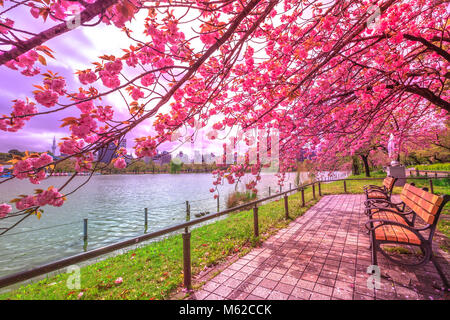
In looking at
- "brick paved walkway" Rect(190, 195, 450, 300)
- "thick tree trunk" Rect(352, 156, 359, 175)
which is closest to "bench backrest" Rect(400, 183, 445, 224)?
"brick paved walkway" Rect(190, 195, 450, 300)

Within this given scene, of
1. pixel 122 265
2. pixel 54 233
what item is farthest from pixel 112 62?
pixel 54 233

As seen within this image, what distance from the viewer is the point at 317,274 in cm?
310

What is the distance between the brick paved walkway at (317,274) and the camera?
2.60 meters

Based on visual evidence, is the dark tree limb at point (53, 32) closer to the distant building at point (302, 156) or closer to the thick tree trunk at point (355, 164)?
the distant building at point (302, 156)

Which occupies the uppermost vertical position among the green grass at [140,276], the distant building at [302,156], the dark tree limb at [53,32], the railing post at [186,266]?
the dark tree limb at [53,32]

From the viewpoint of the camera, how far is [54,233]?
1032cm

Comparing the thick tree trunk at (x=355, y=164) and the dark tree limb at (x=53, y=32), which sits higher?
the dark tree limb at (x=53, y=32)

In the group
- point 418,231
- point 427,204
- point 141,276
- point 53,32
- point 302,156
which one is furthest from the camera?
point 302,156

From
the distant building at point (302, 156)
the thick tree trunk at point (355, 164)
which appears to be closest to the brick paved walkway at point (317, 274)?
the distant building at point (302, 156)

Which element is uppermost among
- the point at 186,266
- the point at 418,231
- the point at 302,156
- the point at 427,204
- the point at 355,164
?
the point at 302,156

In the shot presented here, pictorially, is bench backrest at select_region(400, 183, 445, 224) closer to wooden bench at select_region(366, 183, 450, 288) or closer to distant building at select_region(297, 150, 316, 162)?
wooden bench at select_region(366, 183, 450, 288)

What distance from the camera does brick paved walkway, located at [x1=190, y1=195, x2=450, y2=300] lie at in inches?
102

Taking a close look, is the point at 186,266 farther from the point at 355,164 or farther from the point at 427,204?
the point at 355,164

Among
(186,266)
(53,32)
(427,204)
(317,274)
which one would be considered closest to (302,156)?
(427,204)
